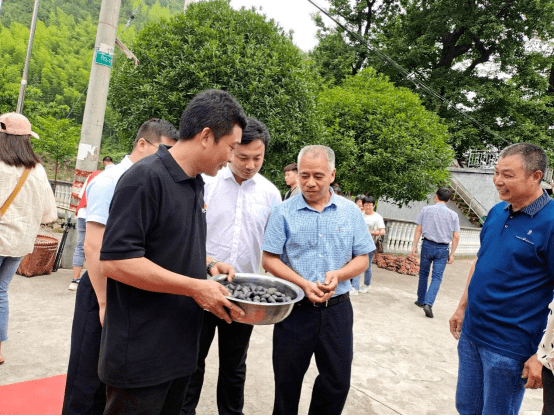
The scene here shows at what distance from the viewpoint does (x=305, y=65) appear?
22.4 feet

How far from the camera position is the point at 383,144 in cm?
979

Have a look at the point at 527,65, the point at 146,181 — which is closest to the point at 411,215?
the point at 527,65

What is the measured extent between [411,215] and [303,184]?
21023 mm

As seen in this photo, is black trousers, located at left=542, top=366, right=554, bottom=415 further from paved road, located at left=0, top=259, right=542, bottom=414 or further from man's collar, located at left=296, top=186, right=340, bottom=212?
paved road, located at left=0, top=259, right=542, bottom=414

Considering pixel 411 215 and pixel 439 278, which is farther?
pixel 411 215

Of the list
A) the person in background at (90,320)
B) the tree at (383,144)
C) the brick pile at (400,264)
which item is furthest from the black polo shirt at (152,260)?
the brick pile at (400,264)

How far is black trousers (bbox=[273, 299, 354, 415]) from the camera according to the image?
244 cm

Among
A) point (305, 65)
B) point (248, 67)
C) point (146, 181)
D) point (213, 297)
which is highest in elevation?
point (305, 65)

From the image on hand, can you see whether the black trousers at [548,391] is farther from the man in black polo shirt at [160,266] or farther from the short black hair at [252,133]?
the short black hair at [252,133]

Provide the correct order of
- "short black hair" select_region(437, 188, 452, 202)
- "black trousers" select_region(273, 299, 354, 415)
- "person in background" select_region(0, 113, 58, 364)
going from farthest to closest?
"short black hair" select_region(437, 188, 452, 202), "person in background" select_region(0, 113, 58, 364), "black trousers" select_region(273, 299, 354, 415)

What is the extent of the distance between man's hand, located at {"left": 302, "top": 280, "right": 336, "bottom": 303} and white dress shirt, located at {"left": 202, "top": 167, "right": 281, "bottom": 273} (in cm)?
61

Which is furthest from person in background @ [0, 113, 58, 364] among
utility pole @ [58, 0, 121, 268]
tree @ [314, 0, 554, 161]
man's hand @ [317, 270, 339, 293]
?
tree @ [314, 0, 554, 161]

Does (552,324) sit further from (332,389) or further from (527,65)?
(527,65)

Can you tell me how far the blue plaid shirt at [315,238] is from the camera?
251 centimetres
